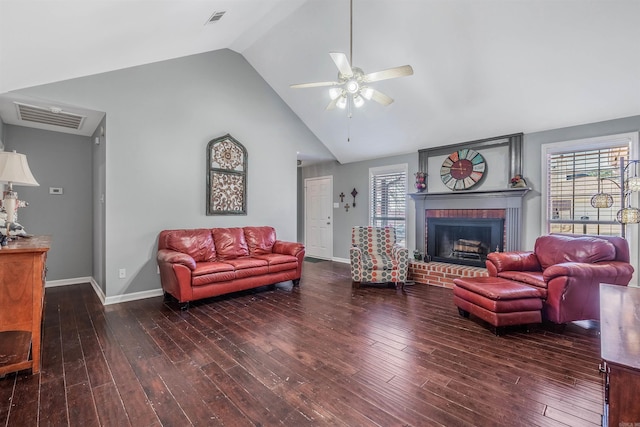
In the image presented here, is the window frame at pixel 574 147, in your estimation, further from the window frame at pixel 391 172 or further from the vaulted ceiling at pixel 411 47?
the window frame at pixel 391 172

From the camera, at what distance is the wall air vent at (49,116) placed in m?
3.58

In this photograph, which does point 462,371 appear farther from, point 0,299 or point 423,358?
point 0,299

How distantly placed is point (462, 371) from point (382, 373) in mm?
588

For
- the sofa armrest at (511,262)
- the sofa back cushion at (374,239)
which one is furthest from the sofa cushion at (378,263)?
the sofa armrest at (511,262)

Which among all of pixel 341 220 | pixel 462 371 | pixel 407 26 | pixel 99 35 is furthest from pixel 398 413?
pixel 341 220

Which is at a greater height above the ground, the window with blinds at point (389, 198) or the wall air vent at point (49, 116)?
the wall air vent at point (49, 116)

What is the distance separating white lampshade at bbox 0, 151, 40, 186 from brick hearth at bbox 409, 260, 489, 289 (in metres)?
4.89

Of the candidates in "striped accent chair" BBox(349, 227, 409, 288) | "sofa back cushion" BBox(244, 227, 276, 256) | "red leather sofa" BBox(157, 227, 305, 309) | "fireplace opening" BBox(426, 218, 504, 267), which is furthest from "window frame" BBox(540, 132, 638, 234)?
"sofa back cushion" BBox(244, 227, 276, 256)

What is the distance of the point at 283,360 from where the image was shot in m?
2.37

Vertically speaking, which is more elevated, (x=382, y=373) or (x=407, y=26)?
(x=407, y=26)

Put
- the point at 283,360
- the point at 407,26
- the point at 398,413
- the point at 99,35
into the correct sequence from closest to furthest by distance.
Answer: the point at 398,413
the point at 283,360
the point at 99,35
the point at 407,26

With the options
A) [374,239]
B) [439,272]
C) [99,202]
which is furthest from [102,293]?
[439,272]

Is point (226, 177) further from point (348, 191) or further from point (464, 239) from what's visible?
point (464, 239)

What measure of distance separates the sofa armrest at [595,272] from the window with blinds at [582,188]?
1240 millimetres
